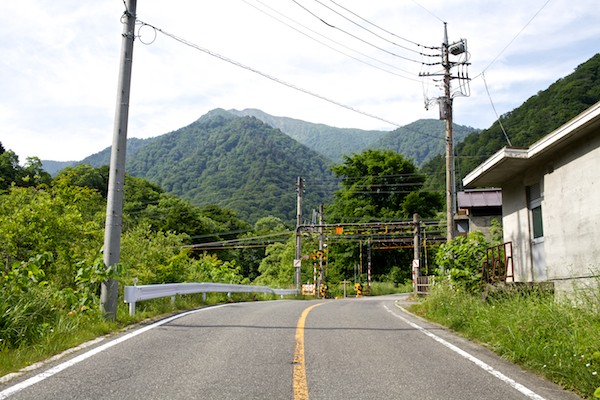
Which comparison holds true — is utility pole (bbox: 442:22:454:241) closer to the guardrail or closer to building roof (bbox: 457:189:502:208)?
the guardrail

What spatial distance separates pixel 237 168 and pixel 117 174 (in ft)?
384

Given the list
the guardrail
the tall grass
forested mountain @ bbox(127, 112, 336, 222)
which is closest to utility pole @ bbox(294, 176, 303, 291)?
the guardrail

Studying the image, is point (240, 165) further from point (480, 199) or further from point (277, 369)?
point (277, 369)

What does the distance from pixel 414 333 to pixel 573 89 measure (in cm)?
4042

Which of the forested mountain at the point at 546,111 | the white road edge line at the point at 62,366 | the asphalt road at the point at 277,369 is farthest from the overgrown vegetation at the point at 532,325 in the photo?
the forested mountain at the point at 546,111

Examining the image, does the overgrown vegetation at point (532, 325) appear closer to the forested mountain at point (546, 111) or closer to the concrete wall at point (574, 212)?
the concrete wall at point (574, 212)

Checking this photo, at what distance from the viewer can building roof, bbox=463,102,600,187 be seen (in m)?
8.84

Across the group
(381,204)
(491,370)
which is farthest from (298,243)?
(491,370)

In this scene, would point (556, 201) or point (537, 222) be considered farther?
point (537, 222)

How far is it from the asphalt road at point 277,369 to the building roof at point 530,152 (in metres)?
4.51

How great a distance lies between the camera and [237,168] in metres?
126

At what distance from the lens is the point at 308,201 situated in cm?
9419

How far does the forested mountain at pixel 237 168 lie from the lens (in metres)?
107

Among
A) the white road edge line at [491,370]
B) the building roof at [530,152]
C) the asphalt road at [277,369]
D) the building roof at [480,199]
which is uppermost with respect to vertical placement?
the building roof at [480,199]
